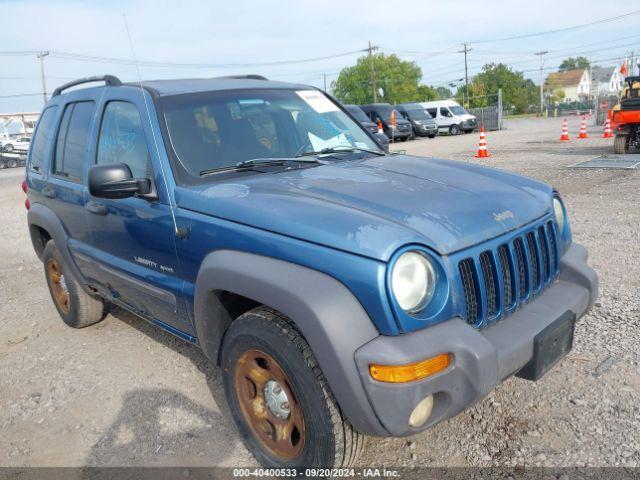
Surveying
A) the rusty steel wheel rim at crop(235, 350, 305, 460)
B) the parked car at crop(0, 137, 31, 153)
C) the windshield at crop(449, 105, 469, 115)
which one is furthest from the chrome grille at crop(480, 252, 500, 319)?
the windshield at crop(449, 105, 469, 115)

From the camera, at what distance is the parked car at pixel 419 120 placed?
2869cm

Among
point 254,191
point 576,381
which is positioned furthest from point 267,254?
point 576,381

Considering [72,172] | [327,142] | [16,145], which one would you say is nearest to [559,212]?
[327,142]

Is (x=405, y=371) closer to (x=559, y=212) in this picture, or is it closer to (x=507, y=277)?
(x=507, y=277)

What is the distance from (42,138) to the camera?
15.0ft

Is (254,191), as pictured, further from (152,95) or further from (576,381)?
(576,381)

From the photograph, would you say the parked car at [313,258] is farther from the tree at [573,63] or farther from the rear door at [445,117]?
the tree at [573,63]

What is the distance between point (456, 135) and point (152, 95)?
28.1m

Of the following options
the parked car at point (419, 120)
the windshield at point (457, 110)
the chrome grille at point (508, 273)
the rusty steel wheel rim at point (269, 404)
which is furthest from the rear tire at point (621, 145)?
the windshield at point (457, 110)

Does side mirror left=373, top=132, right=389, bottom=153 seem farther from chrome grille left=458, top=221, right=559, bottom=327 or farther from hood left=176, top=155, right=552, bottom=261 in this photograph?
chrome grille left=458, top=221, right=559, bottom=327

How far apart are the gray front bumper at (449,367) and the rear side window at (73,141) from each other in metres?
2.75

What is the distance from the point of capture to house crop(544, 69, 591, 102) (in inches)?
4182

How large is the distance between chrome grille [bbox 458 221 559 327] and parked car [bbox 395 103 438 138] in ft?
87.8

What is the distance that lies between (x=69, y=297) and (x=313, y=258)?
3058 millimetres
